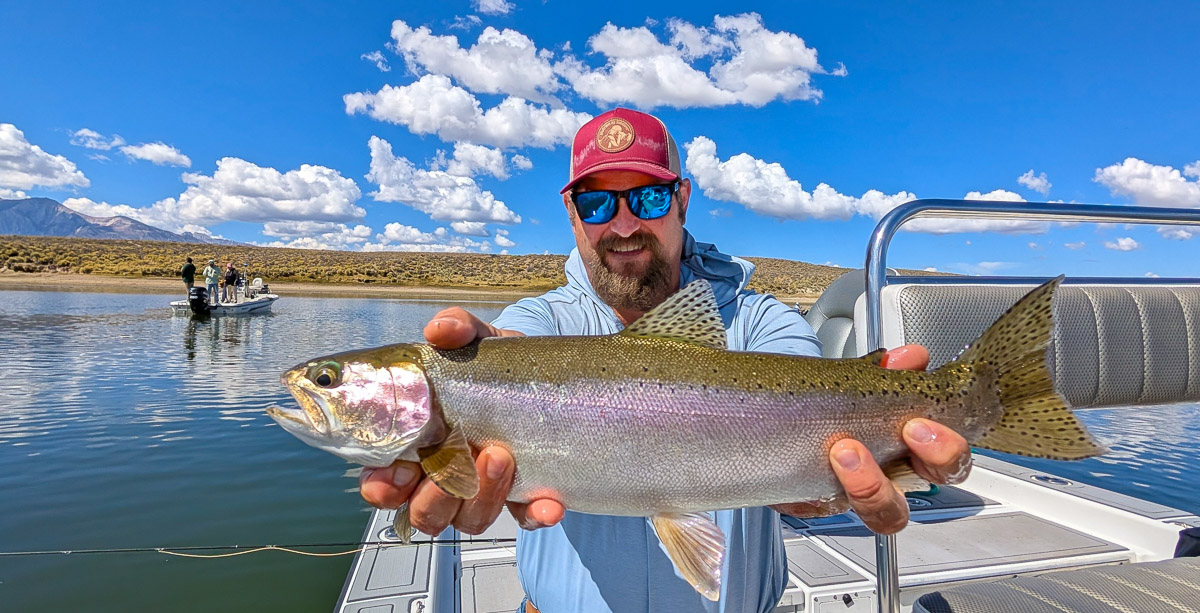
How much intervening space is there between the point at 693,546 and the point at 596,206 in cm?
190

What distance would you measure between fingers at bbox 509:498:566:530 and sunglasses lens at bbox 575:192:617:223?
69.1 inches

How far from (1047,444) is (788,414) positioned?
3.05 ft

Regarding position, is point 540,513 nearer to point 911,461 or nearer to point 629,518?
point 629,518

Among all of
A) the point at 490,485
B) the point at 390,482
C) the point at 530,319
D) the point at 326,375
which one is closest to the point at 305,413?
the point at 326,375

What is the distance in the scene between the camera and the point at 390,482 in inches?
89.1

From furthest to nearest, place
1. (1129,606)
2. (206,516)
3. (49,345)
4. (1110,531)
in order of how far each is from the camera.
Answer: (49,345) < (206,516) < (1110,531) < (1129,606)

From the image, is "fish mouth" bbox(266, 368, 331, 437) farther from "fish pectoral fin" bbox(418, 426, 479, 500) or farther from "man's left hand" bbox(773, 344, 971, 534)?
"man's left hand" bbox(773, 344, 971, 534)

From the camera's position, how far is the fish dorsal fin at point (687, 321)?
2.46 m

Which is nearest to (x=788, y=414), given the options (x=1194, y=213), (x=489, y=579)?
(x=489, y=579)

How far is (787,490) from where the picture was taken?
7.34 ft

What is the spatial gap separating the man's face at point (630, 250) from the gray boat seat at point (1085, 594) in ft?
6.59

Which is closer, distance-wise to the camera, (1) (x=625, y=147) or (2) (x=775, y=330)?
(2) (x=775, y=330)

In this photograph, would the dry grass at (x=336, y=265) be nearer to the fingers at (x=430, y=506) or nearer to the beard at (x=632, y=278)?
the beard at (x=632, y=278)

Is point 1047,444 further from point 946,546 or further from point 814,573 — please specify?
point 946,546
